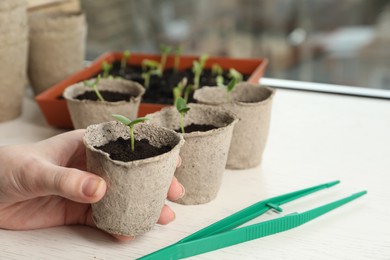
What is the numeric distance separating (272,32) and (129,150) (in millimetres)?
1343

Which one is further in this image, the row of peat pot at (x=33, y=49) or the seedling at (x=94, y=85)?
the row of peat pot at (x=33, y=49)

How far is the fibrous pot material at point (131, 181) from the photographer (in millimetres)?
754

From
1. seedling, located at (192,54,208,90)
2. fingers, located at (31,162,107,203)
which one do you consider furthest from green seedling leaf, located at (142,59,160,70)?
fingers, located at (31,162,107,203)

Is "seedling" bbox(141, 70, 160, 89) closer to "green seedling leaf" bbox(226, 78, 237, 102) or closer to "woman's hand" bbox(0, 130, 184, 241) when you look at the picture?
"green seedling leaf" bbox(226, 78, 237, 102)

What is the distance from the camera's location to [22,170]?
0.78 meters

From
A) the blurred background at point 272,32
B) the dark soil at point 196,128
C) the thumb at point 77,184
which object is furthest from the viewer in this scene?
the blurred background at point 272,32

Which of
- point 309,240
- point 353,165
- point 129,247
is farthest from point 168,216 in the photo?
point 353,165

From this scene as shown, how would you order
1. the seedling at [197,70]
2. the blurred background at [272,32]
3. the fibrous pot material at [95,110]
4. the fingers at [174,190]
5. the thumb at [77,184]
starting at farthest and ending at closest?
the blurred background at [272,32] < the seedling at [197,70] < the fibrous pot material at [95,110] < the fingers at [174,190] < the thumb at [77,184]

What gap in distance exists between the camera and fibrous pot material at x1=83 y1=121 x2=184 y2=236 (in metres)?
0.75

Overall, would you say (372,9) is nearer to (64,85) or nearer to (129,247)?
(64,85)

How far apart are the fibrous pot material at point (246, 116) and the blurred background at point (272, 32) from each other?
0.84m

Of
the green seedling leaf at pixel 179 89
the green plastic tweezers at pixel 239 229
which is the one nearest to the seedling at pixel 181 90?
the green seedling leaf at pixel 179 89

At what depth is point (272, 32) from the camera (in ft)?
6.73

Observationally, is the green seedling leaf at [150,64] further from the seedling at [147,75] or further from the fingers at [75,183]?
the fingers at [75,183]
